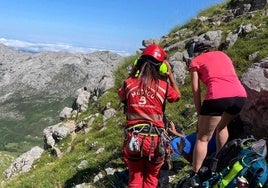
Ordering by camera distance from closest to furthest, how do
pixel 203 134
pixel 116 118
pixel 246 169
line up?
pixel 246 169 → pixel 203 134 → pixel 116 118

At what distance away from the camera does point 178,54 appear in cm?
2288

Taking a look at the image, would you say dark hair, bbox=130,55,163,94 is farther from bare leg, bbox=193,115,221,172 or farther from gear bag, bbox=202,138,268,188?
gear bag, bbox=202,138,268,188

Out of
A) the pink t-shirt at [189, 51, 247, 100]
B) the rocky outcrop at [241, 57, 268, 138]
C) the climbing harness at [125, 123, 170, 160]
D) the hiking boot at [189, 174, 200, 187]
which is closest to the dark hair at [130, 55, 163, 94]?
the climbing harness at [125, 123, 170, 160]

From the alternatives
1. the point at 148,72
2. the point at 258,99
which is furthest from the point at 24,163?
the point at 148,72

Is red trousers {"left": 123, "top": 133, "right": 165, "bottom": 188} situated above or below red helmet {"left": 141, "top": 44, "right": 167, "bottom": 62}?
below

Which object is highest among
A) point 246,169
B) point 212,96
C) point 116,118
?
point 212,96

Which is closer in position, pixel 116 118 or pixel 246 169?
pixel 246 169

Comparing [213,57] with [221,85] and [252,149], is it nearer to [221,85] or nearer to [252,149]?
[221,85]

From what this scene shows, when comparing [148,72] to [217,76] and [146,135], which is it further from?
[217,76]

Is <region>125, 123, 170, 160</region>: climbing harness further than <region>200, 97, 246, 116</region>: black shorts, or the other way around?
<region>200, 97, 246, 116</region>: black shorts

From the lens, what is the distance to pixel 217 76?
9.10 metres

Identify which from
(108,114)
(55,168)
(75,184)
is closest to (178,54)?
(108,114)

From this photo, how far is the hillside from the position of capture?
46.3ft

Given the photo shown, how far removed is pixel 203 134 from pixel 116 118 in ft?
36.8
